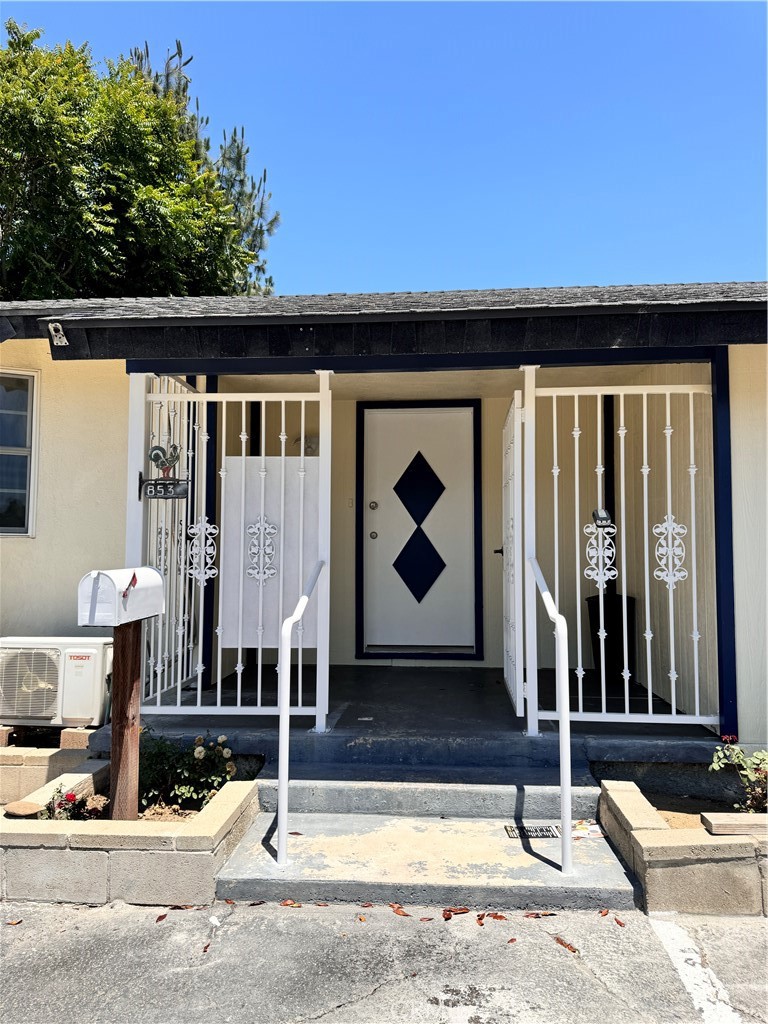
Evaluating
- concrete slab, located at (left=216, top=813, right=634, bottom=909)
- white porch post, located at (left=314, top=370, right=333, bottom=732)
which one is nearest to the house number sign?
white porch post, located at (left=314, top=370, right=333, bottom=732)

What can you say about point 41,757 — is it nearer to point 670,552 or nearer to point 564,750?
point 564,750

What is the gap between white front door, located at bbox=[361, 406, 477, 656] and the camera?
19.8 feet

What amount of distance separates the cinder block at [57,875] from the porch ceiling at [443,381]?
123 inches

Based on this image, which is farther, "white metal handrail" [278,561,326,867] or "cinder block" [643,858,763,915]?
"white metal handrail" [278,561,326,867]

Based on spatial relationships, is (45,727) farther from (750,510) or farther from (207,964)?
(750,510)

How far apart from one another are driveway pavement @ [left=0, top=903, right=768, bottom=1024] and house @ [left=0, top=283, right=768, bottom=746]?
1.34 m

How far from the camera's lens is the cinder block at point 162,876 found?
2.70m

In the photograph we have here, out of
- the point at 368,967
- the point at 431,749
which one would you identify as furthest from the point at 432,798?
the point at 368,967

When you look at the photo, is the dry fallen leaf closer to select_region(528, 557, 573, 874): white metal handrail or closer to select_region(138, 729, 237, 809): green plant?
select_region(528, 557, 573, 874): white metal handrail

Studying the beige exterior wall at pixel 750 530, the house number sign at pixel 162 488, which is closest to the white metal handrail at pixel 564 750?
the beige exterior wall at pixel 750 530

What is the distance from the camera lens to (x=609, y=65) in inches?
232

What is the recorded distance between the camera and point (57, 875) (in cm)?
277

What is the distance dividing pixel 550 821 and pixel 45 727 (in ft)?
10.7

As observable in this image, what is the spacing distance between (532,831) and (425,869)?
660 millimetres
